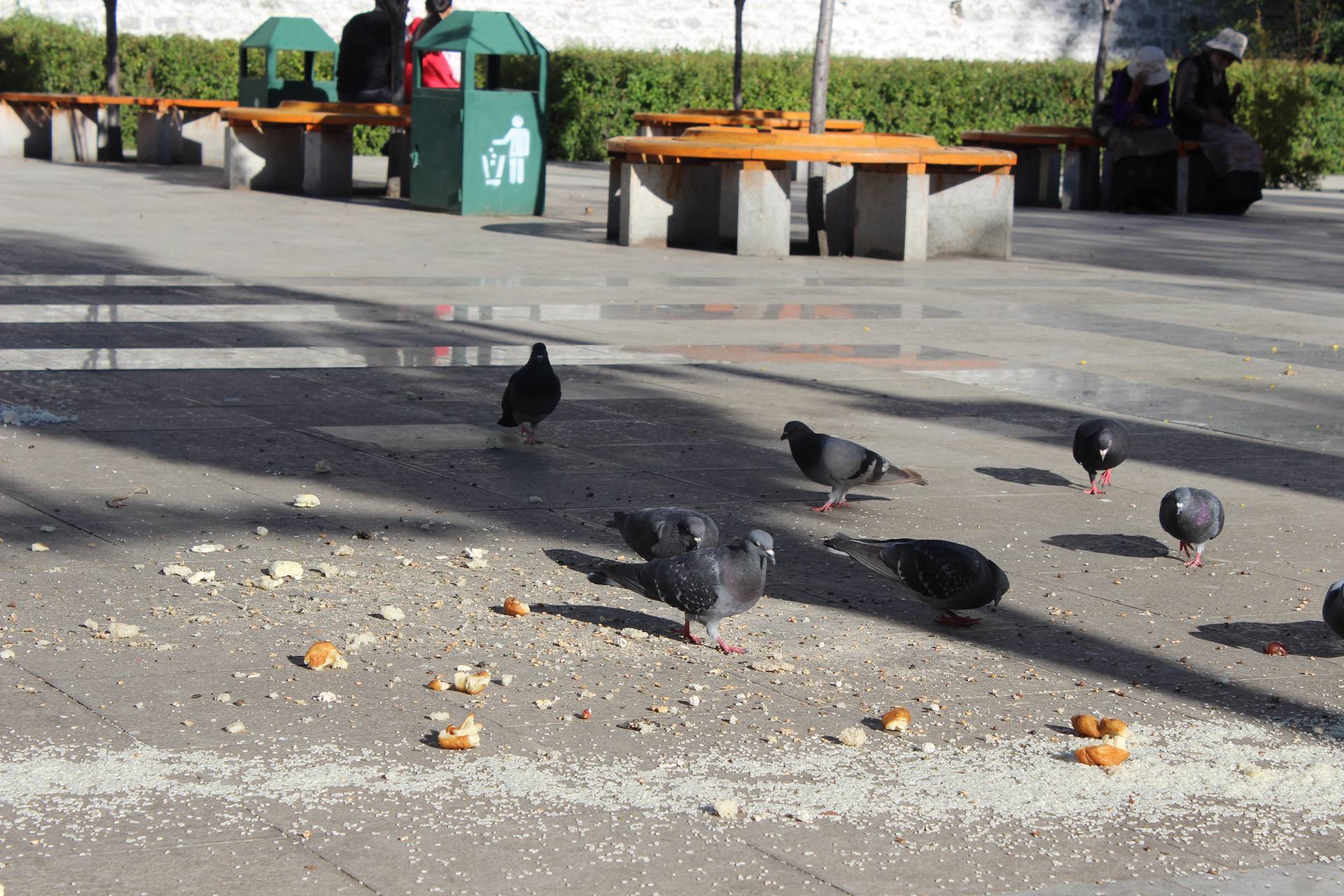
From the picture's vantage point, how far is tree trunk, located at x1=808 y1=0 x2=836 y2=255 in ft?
52.8

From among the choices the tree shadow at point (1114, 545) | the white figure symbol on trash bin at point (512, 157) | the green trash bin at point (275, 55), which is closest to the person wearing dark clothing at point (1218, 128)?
the white figure symbol on trash bin at point (512, 157)

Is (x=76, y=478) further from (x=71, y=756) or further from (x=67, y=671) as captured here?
(x=71, y=756)

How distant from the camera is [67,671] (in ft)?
14.5

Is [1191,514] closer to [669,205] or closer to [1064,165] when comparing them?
[669,205]

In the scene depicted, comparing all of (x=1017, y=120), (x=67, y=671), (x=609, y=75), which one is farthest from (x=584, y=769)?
(x=1017, y=120)

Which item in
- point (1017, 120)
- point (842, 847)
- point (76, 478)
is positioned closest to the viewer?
point (842, 847)

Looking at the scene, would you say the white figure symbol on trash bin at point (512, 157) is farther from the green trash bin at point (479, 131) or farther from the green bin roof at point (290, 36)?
the green bin roof at point (290, 36)

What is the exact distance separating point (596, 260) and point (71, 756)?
36.9 feet

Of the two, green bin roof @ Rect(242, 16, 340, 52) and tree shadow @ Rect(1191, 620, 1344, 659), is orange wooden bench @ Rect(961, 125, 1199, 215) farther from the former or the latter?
tree shadow @ Rect(1191, 620, 1344, 659)

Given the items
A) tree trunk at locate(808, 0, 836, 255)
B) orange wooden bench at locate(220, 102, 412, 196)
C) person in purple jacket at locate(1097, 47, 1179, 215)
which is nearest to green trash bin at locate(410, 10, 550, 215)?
orange wooden bench at locate(220, 102, 412, 196)

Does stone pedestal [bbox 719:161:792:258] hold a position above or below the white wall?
below

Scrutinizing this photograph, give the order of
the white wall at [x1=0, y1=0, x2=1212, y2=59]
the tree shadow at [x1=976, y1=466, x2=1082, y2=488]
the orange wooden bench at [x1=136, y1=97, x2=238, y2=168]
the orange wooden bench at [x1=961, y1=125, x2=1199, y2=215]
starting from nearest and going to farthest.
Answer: the tree shadow at [x1=976, y1=466, x2=1082, y2=488], the orange wooden bench at [x1=961, y1=125, x2=1199, y2=215], the orange wooden bench at [x1=136, y1=97, x2=238, y2=168], the white wall at [x1=0, y1=0, x2=1212, y2=59]

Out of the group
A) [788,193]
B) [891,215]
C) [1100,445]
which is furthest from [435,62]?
[1100,445]

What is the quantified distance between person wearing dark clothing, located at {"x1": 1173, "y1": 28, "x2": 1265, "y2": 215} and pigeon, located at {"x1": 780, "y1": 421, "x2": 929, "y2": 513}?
55.6 ft
